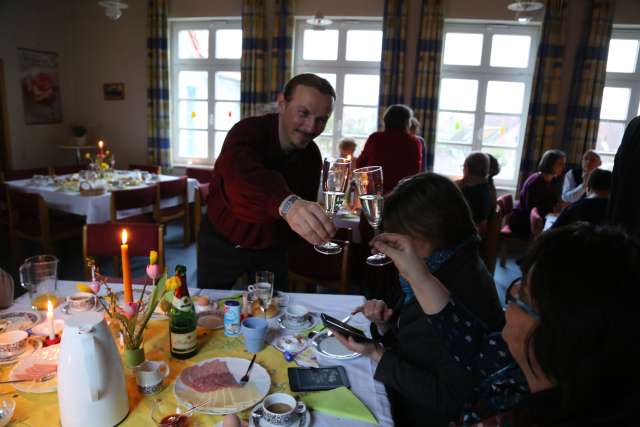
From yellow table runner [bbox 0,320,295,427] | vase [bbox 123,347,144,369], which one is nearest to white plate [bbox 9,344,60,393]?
A: yellow table runner [bbox 0,320,295,427]

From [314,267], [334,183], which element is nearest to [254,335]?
[334,183]

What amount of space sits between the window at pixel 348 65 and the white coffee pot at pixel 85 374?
5.22 m

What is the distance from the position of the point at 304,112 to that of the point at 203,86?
5.37 meters

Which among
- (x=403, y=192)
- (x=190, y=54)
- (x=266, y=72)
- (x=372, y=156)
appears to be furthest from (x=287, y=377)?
(x=190, y=54)

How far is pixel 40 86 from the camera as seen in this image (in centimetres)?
619

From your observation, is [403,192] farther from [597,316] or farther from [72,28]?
[72,28]

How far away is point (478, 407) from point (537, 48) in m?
5.43

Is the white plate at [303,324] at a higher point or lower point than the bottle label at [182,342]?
lower

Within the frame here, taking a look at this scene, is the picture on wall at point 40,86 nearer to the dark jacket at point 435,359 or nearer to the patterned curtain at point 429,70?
the patterned curtain at point 429,70

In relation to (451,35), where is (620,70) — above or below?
below

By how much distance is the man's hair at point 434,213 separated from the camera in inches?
50.8

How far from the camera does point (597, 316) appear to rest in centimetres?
67

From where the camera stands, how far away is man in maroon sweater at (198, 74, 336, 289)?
4.32 ft

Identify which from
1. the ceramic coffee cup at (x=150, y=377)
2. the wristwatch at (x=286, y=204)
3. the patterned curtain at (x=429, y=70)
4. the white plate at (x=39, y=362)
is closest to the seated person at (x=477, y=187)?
the patterned curtain at (x=429, y=70)
